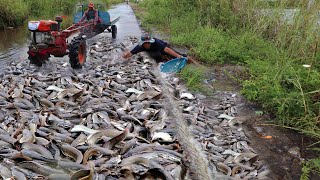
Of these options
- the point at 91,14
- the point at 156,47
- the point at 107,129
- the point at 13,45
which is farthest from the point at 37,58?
the point at 13,45

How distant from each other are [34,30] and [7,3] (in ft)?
32.8

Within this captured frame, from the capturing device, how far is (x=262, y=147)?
238 inches

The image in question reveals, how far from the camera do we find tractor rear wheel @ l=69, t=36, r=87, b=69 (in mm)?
9273

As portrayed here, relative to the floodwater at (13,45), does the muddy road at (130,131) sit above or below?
above

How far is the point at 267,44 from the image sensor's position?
10.4m

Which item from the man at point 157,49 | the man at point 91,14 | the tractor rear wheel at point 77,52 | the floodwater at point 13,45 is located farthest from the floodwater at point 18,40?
the man at point 157,49

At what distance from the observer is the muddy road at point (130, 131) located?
498cm

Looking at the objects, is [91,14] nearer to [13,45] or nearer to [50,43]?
[13,45]

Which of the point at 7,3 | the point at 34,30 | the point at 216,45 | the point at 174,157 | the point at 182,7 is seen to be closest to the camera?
the point at 174,157

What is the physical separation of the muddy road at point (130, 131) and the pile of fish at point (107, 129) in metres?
0.02

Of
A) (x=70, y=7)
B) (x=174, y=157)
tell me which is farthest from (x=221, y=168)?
(x=70, y=7)

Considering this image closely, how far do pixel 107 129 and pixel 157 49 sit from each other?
501cm

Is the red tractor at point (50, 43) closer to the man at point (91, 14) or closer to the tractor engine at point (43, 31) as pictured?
the tractor engine at point (43, 31)

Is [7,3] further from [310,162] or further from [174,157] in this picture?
[310,162]
